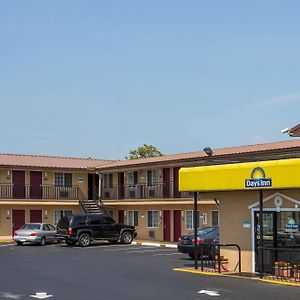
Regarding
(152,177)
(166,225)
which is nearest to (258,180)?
(166,225)

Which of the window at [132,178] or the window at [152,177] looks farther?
the window at [132,178]

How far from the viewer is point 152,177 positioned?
4162cm

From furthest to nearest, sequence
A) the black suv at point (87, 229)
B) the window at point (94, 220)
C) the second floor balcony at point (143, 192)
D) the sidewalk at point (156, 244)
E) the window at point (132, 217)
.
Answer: the window at point (132, 217)
the second floor balcony at point (143, 192)
the sidewalk at point (156, 244)
the window at point (94, 220)
the black suv at point (87, 229)

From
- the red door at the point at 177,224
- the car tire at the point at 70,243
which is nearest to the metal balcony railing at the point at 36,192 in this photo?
the car tire at the point at 70,243

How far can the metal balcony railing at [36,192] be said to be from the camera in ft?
135

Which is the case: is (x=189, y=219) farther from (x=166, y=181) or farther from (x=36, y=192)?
(x=36, y=192)

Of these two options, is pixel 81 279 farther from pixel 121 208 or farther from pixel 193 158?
pixel 121 208

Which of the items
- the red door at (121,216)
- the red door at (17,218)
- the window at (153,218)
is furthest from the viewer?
the red door at (121,216)

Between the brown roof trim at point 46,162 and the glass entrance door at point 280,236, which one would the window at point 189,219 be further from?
the glass entrance door at point 280,236

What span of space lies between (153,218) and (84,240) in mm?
7324

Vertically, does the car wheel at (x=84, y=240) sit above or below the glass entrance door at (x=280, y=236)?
below

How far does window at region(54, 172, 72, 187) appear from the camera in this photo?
4435 cm

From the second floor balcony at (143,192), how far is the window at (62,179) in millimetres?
2640

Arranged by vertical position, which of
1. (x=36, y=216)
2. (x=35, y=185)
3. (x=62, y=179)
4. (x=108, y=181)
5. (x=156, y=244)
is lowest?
(x=156, y=244)
